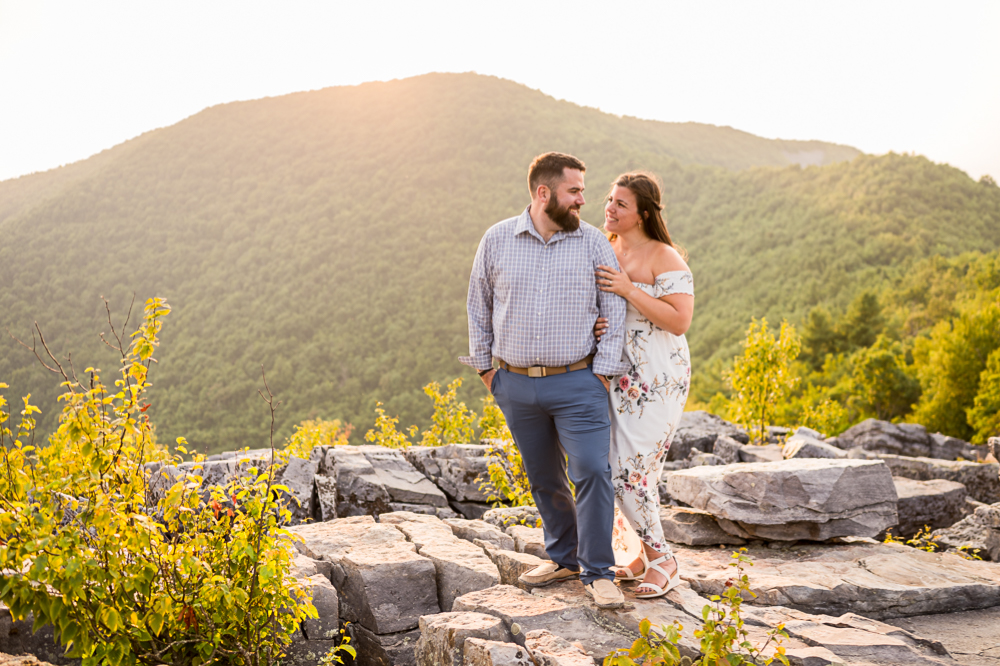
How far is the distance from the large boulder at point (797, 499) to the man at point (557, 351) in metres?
2.16

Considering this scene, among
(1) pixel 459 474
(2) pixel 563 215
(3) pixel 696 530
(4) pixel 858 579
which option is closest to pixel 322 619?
(2) pixel 563 215

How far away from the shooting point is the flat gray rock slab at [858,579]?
4.13 metres

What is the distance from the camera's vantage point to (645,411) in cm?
328

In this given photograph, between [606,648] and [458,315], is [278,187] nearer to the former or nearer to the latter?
[458,315]

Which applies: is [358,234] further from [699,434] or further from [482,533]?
[482,533]

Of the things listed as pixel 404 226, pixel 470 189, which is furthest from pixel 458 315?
pixel 470 189

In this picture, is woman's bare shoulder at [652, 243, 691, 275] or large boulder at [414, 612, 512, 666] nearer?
large boulder at [414, 612, 512, 666]

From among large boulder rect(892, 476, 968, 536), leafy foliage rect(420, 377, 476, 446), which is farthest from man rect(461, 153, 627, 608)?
leafy foliage rect(420, 377, 476, 446)

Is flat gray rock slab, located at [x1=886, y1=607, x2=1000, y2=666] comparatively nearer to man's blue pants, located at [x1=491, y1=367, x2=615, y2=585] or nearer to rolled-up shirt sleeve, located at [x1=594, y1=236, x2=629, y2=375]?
man's blue pants, located at [x1=491, y1=367, x2=615, y2=585]

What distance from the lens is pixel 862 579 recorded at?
4.38 metres

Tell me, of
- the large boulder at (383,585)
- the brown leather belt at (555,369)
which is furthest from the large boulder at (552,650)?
the large boulder at (383,585)

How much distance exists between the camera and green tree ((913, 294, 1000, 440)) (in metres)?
19.4

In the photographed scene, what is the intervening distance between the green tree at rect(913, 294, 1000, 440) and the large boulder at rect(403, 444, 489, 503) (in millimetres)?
17607

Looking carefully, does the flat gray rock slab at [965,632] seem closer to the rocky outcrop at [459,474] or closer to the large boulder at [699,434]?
the large boulder at [699,434]
